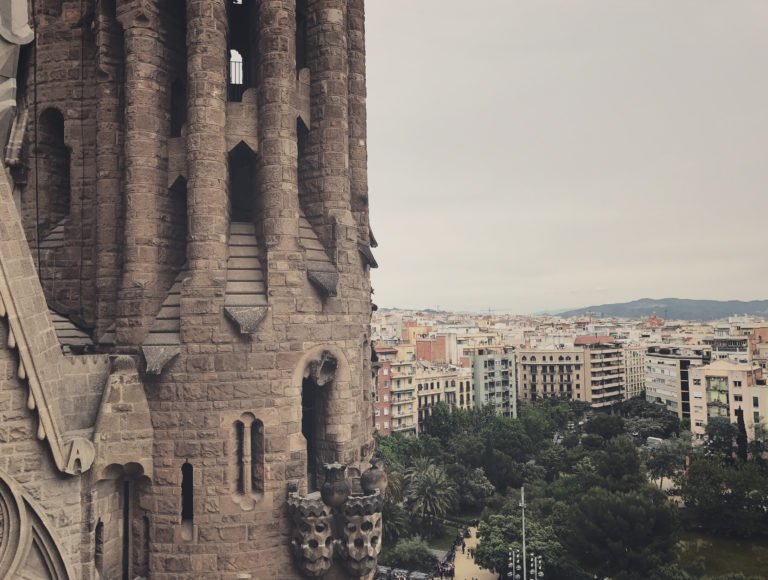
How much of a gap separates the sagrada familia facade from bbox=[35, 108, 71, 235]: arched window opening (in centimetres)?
5

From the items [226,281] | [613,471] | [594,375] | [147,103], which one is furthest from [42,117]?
[594,375]

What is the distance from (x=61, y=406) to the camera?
535 inches

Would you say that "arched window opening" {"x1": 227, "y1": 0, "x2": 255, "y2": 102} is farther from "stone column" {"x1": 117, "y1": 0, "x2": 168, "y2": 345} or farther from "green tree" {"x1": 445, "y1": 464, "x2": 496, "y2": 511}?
"green tree" {"x1": 445, "y1": 464, "x2": 496, "y2": 511}

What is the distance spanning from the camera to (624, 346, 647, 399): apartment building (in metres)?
142

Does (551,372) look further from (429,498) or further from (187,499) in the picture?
(187,499)

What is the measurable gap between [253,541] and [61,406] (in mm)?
A: 4757

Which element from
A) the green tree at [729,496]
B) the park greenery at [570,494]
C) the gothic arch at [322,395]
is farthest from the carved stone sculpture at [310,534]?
the green tree at [729,496]

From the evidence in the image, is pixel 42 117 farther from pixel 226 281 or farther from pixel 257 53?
pixel 226 281

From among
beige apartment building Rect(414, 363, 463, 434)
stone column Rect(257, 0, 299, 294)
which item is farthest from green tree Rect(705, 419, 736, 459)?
stone column Rect(257, 0, 299, 294)

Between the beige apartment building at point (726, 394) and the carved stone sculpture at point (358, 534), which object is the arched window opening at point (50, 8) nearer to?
the carved stone sculpture at point (358, 534)

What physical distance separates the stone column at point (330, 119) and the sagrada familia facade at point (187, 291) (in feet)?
0.16

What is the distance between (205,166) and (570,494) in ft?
158

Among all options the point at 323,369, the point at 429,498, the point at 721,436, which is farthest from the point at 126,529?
the point at 721,436

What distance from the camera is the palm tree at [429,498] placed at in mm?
56094
